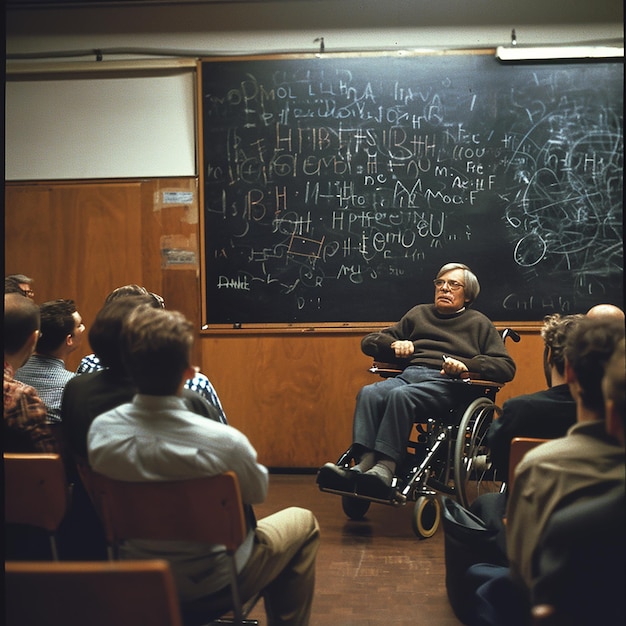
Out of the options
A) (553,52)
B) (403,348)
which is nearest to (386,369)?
(403,348)

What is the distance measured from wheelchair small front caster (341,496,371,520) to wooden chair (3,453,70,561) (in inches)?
67.7

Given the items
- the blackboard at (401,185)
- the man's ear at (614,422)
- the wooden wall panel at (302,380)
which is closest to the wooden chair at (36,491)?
the man's ear at (614,422)

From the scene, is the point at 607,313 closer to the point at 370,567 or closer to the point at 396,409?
the point at 370,567

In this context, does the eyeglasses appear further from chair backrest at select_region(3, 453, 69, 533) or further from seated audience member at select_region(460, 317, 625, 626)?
chair backrest at select_region(3, 453, 69, 533)

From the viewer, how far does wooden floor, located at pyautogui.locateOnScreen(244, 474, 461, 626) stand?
7.02 feet

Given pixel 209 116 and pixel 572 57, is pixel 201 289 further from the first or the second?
pixel 572 57

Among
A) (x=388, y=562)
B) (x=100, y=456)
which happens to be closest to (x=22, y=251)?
(x=388, y=562)

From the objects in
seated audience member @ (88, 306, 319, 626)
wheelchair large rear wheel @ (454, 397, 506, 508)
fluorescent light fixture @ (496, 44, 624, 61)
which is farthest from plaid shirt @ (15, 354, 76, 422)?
fluorescent light fixture @ (496, 44, 624, 61)

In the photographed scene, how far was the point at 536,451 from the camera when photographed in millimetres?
1419

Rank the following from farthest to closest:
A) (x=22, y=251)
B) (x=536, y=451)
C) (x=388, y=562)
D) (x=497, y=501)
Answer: (x=22, y=251) → (x=388, y=562) → (x=497, y=501) → (x=536, y=451)

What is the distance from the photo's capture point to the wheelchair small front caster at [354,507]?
3160 millimetres

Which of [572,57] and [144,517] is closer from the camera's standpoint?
[144,517]

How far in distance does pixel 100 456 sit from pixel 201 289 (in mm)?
2856

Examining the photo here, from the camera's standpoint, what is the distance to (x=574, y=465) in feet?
4.34
